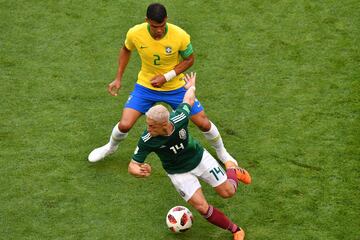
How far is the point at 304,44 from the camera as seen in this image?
43.3 feet

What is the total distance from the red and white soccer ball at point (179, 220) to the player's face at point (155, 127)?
133 centimetres

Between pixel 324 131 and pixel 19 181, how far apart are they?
4.64m

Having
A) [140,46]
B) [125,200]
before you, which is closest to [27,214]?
[125,200]

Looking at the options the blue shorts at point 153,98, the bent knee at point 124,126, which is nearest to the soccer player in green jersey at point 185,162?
the blue shorts at point 153,98

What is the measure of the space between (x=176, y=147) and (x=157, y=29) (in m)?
1.69

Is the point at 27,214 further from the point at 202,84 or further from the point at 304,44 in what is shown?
the point at 304,44

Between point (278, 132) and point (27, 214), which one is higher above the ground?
point (278, 132)

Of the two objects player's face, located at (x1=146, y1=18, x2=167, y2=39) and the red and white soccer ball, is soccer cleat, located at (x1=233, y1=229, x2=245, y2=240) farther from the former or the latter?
player's face, located at (x1=146, y1=18, x2=167, y2=39)

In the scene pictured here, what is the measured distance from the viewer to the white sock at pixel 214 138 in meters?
10.2

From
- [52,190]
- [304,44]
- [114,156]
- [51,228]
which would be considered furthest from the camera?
[304,44]

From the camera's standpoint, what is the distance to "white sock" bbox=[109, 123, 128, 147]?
1021 centimetres

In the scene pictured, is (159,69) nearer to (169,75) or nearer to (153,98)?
(169,75)

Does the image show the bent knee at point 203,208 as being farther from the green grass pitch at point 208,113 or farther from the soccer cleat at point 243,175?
the soccer cleat at point 243,175

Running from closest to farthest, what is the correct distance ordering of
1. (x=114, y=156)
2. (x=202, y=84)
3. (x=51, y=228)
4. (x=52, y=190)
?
(x=51, y=228) → (x=52, y=190) → (x=114, y=156) → (x=202, y=84)
